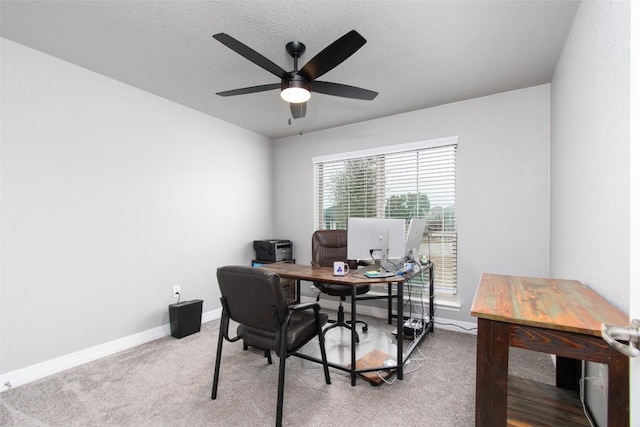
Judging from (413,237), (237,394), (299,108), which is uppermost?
(299,108)

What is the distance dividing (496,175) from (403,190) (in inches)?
39.8

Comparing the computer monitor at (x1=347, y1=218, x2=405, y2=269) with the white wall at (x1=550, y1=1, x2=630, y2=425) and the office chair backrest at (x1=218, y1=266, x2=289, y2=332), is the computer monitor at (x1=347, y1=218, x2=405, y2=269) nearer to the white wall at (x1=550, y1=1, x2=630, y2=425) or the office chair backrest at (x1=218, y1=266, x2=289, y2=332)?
the office chair backrest at (x1=218, y1=266, x2=289, y2=332)

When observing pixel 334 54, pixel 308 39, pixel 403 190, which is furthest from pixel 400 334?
pixel 308 39

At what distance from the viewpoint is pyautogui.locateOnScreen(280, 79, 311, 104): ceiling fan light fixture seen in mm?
2041

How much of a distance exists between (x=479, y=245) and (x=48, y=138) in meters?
4.16

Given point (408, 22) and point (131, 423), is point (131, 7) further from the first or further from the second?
point (131, 423)

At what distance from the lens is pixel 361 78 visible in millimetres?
2695

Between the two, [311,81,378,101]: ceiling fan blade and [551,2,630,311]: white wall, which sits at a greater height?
[311,81,378,101]: ceiling fan blade

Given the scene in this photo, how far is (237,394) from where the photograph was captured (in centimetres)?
203

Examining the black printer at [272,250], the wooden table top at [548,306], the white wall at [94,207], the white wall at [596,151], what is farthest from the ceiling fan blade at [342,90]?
the black printer at [272,250]

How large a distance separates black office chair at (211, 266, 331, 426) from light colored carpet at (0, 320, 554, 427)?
239 millimetres

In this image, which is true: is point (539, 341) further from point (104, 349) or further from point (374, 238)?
point (104, 349)

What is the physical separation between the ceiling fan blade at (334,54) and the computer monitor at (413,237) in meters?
1.60

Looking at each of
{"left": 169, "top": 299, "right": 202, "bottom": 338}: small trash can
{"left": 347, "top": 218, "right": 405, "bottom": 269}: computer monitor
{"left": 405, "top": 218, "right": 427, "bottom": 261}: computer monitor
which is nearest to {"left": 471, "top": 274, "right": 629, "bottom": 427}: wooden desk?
{"left": 347, "top": 218, "right": 405, "bottom": 269}: computer monitor
